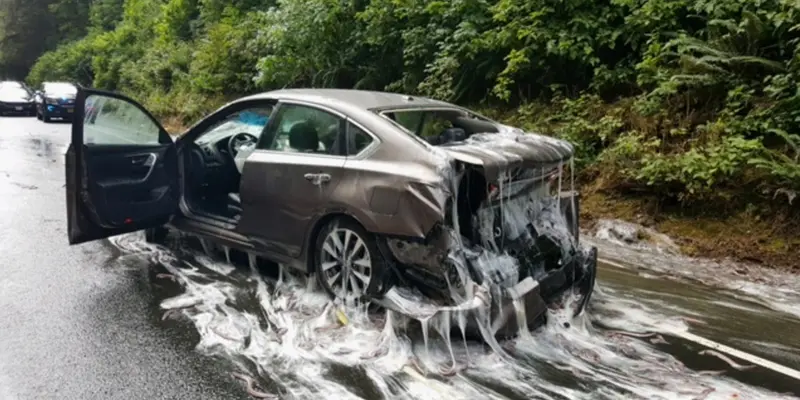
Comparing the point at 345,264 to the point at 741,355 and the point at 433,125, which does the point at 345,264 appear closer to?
the point at 433,125

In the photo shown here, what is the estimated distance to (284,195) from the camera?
4.78m

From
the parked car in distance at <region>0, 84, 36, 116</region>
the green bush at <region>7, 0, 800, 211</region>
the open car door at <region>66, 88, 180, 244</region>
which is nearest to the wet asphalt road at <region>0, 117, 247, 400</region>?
the open car door at <region>66, 88, 180, 244</region>

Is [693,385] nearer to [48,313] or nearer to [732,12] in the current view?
[48,313]

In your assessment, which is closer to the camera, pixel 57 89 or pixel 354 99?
pixel 354 99

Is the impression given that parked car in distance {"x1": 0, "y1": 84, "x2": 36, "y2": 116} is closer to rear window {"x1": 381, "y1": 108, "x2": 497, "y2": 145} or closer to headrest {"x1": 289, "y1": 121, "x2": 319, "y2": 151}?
headrest {"x1": 289, "y1": 121, "x2": 319, "y2": 151}

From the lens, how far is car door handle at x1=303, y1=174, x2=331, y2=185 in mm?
4480

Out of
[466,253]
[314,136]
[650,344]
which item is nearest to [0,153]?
[314,136]

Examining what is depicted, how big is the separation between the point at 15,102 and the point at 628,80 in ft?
81.7

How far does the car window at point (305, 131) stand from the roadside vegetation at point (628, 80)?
410cm

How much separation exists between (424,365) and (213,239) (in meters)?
2.53

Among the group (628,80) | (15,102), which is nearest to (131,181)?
(628,80)

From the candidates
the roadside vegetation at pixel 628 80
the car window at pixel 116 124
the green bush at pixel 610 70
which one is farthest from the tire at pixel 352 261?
the green bush at pixel 610 70

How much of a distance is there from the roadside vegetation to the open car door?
500cm

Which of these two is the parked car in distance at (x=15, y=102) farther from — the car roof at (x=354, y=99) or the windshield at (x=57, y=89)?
the car roof at (x=354, y=99)
